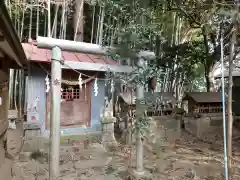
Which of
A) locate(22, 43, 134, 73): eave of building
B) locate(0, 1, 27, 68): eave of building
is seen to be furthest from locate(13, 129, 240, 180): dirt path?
locate(0, 1, 27, 68): eave of building

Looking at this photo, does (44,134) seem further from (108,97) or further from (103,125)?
(108,97)

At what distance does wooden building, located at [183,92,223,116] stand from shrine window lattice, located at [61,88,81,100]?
12.5ft

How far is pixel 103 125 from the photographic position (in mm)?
7465

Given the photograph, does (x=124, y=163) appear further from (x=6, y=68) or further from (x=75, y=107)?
(x=6, y=68)

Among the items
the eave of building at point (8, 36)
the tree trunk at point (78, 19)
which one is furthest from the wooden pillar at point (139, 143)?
the tree trunk at point (78, 19)

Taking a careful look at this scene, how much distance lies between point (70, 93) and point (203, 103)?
443 cm

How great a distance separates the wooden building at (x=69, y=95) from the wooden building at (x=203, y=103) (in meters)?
3.04

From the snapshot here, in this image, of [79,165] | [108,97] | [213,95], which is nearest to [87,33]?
[108,97]

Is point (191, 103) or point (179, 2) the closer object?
point (179, 2)

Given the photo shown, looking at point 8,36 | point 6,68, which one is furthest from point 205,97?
point 8,36

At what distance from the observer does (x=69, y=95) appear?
7430mm

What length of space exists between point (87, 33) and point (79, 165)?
6.58 m

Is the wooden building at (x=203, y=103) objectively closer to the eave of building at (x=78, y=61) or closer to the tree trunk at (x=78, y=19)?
the eave of building at (x=78, y=61)

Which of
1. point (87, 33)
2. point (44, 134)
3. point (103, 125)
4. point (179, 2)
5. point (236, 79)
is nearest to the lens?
point (179, 2)
